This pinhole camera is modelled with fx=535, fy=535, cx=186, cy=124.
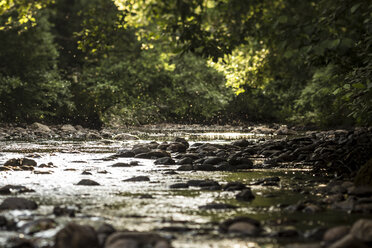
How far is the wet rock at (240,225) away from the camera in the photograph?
5.04m

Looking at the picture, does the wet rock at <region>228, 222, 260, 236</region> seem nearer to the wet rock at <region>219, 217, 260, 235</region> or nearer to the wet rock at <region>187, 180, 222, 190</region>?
the wet rock at <region>219, 217, 260, 235</region>

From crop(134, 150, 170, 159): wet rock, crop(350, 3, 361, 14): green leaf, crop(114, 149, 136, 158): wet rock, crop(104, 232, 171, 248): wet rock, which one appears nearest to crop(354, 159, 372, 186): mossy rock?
crop(350, 3, 361, 14): green leaf

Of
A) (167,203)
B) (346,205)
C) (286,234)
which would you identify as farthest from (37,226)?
(346,205)

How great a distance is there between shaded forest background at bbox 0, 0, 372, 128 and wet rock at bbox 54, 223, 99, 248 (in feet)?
11.3

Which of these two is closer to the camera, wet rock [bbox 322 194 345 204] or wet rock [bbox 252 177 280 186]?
wet rock [bbox 322 194 345 204]

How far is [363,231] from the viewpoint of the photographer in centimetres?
460

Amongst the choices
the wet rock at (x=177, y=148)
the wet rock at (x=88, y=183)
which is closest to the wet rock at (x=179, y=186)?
the wet rock at (x=88, y=183)

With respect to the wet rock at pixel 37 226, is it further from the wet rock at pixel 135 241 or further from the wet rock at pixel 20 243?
the wet rock at pixel 135 241

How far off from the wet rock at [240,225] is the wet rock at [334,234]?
0.65m

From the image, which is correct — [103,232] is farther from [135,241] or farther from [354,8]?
[354,8]

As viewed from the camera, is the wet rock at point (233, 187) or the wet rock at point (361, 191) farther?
the wet rock at point (233, 187)

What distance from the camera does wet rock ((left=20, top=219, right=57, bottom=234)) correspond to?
4918mm

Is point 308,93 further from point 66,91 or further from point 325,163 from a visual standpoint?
Answer: point 325,163

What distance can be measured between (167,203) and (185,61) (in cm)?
3502
